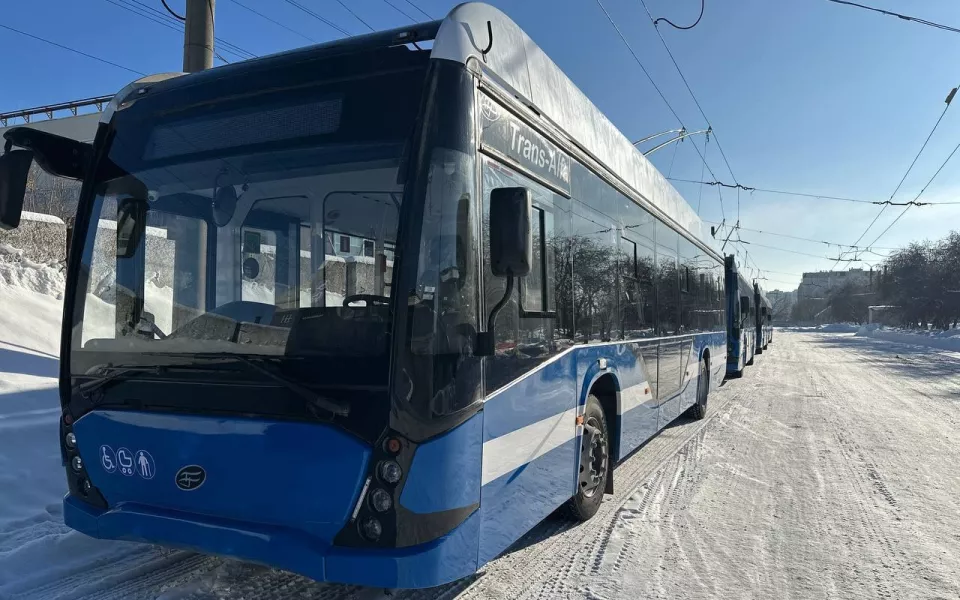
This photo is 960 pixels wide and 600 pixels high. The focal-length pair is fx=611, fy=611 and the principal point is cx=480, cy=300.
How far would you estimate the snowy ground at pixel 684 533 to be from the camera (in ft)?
12.0

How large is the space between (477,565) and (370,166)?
80.9 inches

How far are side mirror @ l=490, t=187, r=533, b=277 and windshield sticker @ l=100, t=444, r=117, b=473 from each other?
2.26 metres

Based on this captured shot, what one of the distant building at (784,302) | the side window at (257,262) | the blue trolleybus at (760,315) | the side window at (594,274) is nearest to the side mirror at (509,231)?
the side window at (257,262)

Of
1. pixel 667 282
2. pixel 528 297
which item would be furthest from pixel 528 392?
pixel 667 282

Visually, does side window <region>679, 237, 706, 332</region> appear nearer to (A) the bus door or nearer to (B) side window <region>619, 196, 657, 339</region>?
(B) side window <region>619, 196, 657, 339</region>

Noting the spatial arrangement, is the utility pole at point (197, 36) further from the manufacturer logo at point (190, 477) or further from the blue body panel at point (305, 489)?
the manufacturer logo at point (190, 477)

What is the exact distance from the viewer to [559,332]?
13.2ft

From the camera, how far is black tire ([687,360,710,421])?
A: 985 centimetres

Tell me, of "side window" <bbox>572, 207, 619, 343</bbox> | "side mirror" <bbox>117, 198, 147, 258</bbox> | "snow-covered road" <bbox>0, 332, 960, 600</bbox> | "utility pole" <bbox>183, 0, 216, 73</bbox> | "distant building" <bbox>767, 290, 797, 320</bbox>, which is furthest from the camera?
"distant building" <bbox>767, 290, 797, 320</bbox>

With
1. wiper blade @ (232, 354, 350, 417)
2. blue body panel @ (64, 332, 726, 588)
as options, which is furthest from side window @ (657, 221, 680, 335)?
wiper blade @ (232, 354, 350, 417)

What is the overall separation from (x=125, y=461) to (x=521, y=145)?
9.02ft

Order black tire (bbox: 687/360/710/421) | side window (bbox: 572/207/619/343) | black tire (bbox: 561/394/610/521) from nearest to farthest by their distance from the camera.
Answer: side window (bbox: 572/207/619/343) < black tire (bbox: 561/394/610/521) < black tire (bbox: 687/360/710/421)

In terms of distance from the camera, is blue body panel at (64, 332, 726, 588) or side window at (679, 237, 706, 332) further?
side window at (679, 237, 706, 332)

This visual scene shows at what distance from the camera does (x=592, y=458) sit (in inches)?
190
